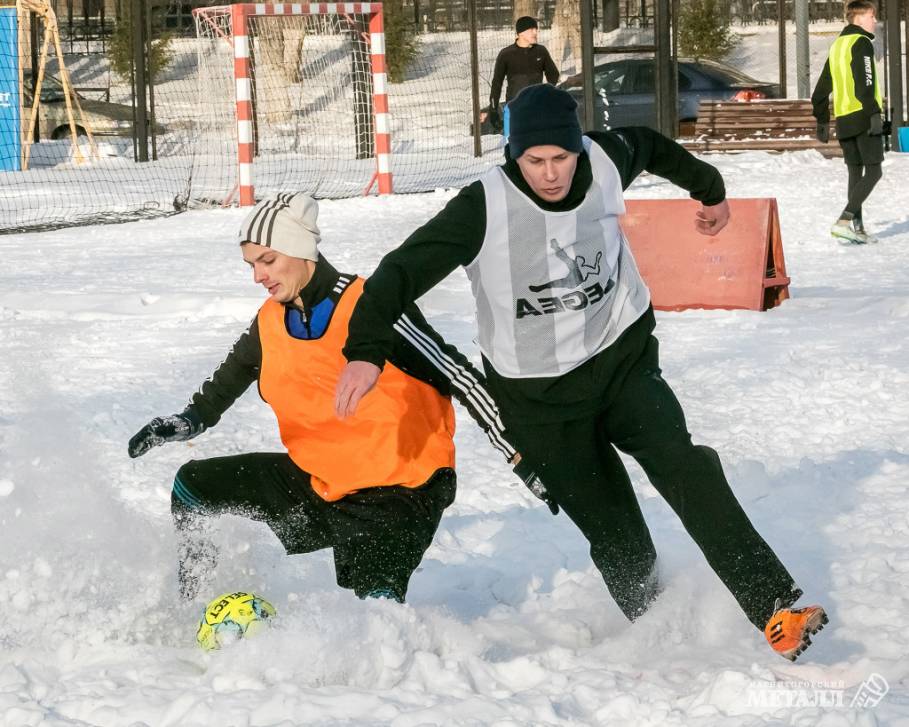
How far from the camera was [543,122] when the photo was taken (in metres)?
3.37

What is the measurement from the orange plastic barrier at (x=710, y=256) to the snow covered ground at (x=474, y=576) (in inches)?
17.2

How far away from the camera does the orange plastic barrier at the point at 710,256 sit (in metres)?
8.64

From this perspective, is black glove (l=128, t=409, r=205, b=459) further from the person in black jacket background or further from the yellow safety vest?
the person in black jacket background

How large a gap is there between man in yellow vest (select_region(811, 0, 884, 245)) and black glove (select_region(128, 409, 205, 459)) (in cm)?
799

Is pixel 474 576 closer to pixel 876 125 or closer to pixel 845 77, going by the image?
pixel 876 125

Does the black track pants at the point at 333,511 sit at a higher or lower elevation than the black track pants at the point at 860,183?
lower

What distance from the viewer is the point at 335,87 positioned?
20.7 meters

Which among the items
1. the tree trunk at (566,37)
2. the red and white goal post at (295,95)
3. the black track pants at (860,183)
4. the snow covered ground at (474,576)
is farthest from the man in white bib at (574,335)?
the tree trunk at (566,37)

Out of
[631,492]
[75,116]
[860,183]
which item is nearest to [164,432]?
[631,492]

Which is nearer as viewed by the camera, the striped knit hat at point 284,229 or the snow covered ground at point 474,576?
the snow covered ground at point 474,576

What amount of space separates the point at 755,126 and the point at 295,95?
21.3 feet

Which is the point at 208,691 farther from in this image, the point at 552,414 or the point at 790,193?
the point at 790,193

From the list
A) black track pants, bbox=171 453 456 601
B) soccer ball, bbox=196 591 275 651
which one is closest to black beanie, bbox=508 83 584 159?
black track pants, bbox=171 453 456 601

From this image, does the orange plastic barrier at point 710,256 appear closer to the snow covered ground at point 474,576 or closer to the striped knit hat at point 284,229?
the snow covered ground at point 474,576
